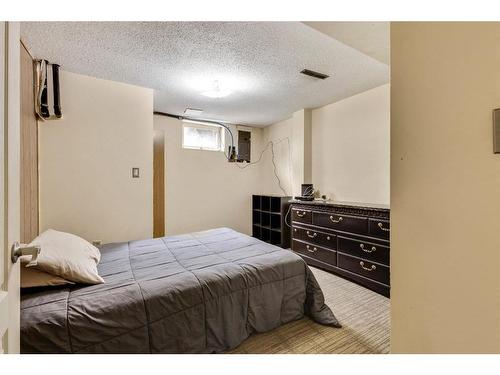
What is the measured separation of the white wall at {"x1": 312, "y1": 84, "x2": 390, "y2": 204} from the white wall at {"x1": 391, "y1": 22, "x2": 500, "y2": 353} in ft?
7.79

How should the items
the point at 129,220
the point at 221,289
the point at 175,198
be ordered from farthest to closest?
the point at 175,198 → the point at 129,220 → the point at 221,289

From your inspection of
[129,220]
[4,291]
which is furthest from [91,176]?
[4,291]

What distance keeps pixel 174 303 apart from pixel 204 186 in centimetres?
313

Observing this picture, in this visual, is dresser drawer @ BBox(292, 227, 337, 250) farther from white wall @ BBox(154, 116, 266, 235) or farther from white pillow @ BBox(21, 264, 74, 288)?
white pillow @ BBox(21, 264, 74, 288)

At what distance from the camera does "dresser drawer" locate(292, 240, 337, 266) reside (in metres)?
2.90

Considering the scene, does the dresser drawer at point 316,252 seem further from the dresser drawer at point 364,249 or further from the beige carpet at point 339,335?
the beige carpet at point 339,335

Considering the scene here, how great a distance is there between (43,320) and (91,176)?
1791mm

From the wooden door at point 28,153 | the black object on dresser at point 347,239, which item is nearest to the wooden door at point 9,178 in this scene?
the wooden door at point 28,153

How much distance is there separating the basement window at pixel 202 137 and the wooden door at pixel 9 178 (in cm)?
356

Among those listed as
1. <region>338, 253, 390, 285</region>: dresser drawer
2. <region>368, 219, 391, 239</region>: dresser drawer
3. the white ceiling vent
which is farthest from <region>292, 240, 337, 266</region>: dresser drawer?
the white ceiling vent
